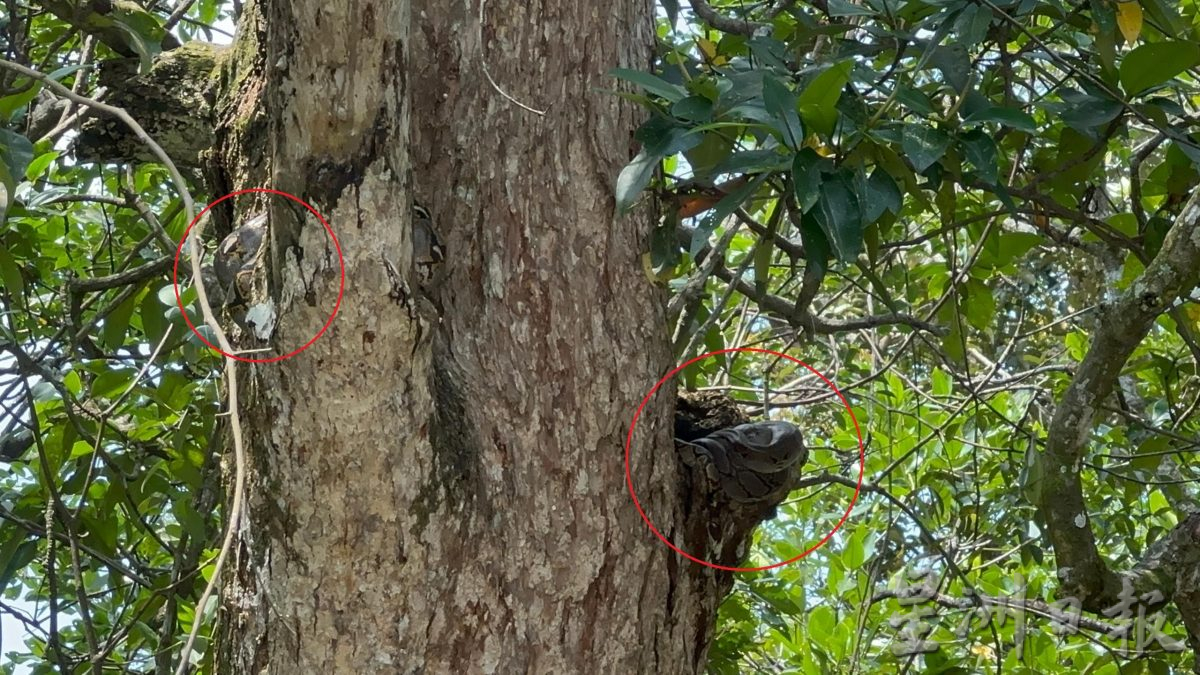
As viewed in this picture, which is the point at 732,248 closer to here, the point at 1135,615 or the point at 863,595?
the point at 863,595

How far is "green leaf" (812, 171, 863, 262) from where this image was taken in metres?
1.18

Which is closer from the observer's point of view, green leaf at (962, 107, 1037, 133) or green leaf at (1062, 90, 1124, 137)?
green leaf at (962, 107, 1037, 133)

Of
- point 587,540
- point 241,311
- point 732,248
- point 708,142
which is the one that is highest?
point 732,248

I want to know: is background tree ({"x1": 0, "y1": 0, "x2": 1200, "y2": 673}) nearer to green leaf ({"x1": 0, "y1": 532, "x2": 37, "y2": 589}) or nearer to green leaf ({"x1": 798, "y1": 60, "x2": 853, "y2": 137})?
green leaf ({"x1": 798, "y1": 60, "x2": 853, "y2": 137})

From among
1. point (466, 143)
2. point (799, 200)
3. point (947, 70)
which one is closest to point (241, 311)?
point (466, 143)

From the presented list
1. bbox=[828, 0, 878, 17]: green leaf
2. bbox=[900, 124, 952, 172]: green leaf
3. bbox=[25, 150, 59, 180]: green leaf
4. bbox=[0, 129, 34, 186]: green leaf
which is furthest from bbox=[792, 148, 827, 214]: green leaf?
bbox=[25, 150, 59, 180]: green leaf

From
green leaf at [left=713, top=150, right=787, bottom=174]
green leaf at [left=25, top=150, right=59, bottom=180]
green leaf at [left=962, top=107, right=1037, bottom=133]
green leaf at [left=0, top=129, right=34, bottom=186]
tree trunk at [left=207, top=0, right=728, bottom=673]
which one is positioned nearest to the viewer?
tree trunk at [left=207, top=0, right=728, bottom=673]

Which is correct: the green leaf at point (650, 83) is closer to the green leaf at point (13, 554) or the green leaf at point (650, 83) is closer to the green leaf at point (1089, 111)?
the green leaf at point (1089, 111)

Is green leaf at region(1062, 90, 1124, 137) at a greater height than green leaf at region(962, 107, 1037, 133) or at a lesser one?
greater

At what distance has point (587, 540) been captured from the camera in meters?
1.35

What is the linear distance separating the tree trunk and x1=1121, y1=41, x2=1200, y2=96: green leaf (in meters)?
0.65

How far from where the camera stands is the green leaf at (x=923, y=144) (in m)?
1.25

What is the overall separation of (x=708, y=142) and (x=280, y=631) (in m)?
0.76

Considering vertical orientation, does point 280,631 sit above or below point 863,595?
below
